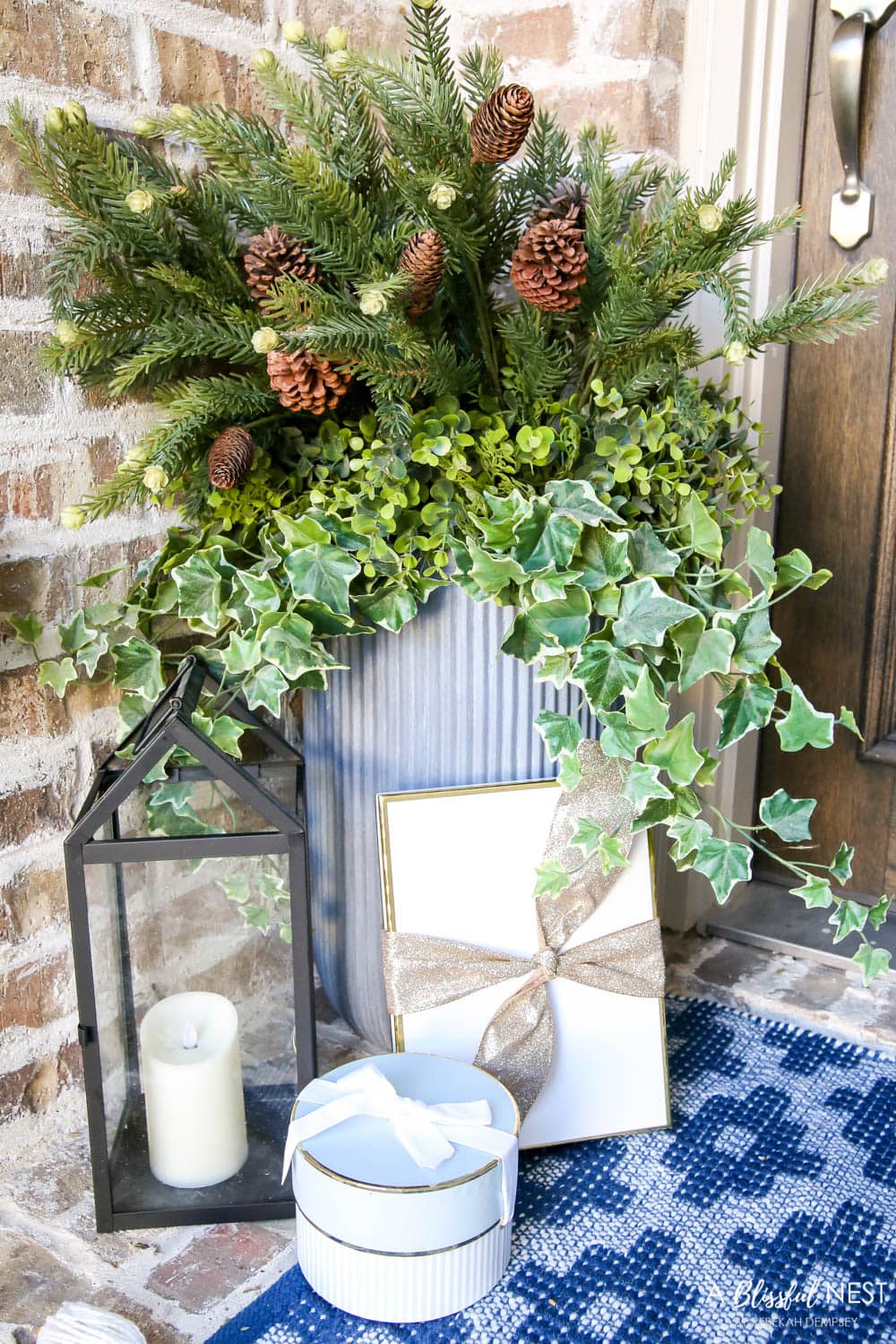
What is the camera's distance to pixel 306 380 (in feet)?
2.69

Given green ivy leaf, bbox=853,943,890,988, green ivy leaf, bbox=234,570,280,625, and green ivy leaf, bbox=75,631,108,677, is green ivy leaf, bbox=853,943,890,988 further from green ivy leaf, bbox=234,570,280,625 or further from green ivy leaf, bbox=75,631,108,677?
green ivy leaf, bbox=75,631,108,677

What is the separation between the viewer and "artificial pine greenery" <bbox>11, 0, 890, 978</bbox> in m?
0.78

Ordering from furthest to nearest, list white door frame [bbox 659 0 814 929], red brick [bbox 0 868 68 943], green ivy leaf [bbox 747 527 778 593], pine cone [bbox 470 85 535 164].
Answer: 1. white door frame [bbox 659 0 814 929]
2. red brick [bbox 0 868 68 943]
3. green ivy leaf [bbox 747 527 778 593]
4. pine cone [bbox 470 85 535 164]

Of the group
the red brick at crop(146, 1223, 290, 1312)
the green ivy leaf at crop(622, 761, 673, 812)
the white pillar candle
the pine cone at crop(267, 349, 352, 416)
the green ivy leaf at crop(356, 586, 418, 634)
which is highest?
the pine cone at crop(267, 349, 352, 416)

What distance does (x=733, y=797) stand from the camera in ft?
4.30

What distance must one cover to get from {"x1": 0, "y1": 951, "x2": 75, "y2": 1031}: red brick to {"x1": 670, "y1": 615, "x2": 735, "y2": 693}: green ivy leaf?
581 mm

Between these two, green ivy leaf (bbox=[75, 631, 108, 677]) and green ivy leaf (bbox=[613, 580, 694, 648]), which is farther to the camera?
green ivy leaf (bbox=[75, 631, 108, 677])

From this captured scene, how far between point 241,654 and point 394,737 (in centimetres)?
17

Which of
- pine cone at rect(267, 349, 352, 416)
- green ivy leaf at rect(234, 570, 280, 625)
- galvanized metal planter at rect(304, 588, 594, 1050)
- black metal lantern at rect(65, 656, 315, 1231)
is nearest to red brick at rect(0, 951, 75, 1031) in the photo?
black metal lantern at rect(65, 656, 315, 1231)

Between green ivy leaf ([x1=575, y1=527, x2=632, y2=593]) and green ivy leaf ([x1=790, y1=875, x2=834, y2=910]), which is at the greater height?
green ivy leaf ([x1=575, y1=527, x2=632, y2=593])

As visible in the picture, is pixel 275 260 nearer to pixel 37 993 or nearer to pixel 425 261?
pixel 425 261

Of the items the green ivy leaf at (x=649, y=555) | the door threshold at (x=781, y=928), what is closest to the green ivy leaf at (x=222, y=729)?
the green ivy leaf at (x=649, y=555)

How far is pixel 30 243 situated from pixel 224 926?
542 millimetres

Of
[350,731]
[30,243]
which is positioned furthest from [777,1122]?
[30,243]
